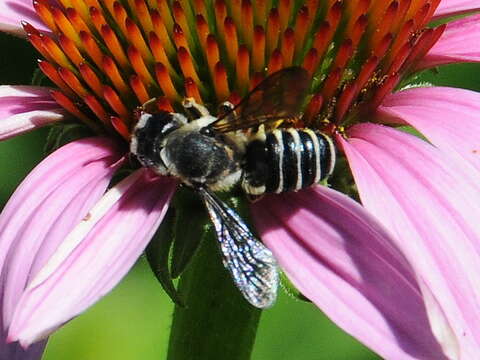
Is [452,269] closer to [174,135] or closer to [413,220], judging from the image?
[413,220]

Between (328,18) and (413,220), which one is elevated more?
(328,18)

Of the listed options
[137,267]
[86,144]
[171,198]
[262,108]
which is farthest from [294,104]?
[137,267]

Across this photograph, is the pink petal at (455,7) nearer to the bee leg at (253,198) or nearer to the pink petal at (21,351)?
the bee leg at (253,198)

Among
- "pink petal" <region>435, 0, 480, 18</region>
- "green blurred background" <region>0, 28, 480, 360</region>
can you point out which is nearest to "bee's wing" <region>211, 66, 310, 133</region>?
"pink petal" <region>435, 0, 480, 18</region>

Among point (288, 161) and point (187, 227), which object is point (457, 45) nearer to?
point (288, 161)

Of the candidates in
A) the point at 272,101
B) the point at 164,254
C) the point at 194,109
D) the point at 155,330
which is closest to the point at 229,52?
the point at 194,109
